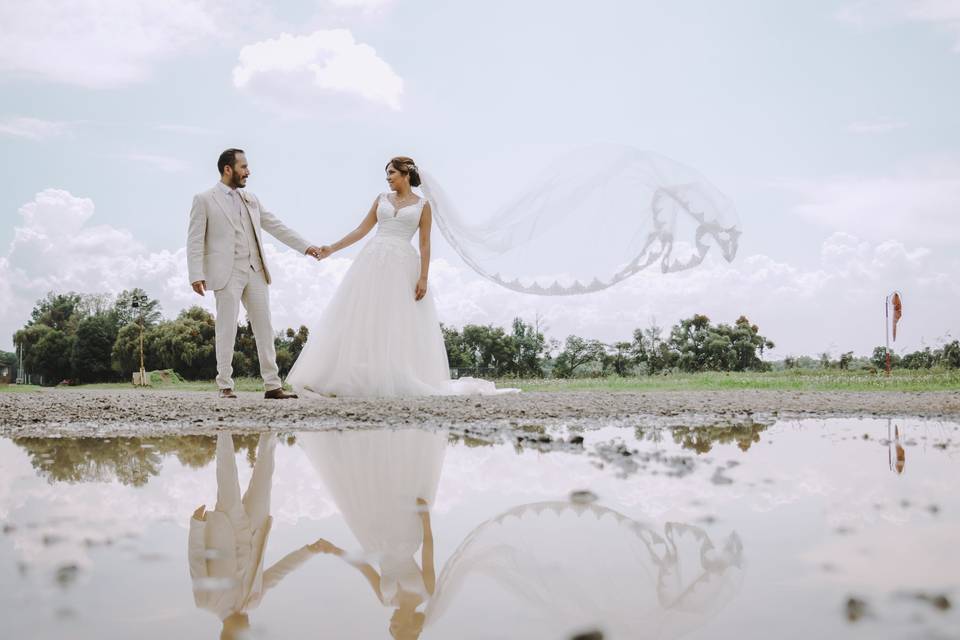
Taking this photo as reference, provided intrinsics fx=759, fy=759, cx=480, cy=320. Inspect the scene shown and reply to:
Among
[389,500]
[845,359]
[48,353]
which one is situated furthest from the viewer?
[48,353]

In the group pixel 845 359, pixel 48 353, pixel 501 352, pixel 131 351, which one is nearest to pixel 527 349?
pixel 501 352

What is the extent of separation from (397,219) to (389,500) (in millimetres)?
7039

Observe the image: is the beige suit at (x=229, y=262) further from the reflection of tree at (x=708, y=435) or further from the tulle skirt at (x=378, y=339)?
the reflection of tree at (x=708, y=435)

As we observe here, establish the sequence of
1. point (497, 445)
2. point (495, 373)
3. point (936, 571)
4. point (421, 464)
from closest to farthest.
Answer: point (936, 571) < point (421, 464) < point (497, 445) < point (495, 373)

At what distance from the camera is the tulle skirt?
9.22 meters

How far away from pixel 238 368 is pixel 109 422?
52.7ft

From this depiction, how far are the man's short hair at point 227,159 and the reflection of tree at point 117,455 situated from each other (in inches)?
193

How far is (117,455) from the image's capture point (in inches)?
165

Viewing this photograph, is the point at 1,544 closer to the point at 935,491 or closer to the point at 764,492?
the point at 764,492

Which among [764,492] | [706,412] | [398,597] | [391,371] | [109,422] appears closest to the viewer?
[398,597]

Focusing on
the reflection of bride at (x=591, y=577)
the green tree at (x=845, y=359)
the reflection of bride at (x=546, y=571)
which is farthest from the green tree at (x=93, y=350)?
the reflection of bride at (x=591, y=577)

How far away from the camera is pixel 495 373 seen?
729 inches

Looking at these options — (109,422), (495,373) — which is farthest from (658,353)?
(109,422)

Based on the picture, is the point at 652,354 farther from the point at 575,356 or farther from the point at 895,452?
the point at 895,452
